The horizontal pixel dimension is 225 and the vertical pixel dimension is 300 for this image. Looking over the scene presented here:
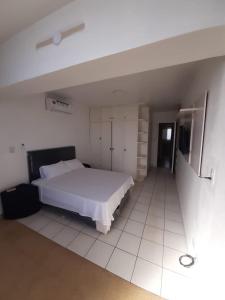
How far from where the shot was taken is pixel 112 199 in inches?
83.8

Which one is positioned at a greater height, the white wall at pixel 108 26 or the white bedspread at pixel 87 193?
the white wall at pixel 108 26

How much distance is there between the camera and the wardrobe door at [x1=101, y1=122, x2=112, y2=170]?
182 inches

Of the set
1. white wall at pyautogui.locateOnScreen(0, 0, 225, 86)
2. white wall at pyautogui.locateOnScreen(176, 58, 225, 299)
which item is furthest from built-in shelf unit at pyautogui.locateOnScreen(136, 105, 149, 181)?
white wall at pyautogui.locateOnScreen(0, 0, 225, 86)

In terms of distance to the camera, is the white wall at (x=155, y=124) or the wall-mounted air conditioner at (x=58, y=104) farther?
the white wall at (x=155, y=124)

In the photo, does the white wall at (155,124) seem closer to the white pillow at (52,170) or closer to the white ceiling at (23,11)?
the white pillow at (52,170)

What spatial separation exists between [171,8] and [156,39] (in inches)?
5.8

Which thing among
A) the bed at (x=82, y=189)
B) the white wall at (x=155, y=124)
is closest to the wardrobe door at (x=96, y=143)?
the bed at (x=82, y=189)

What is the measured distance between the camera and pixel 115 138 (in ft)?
14.8

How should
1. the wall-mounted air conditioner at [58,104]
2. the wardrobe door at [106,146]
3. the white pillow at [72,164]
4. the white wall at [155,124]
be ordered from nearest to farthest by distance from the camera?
the wall-mounted air conditioner at [58,104] → the white pillow at [72,164] → the wardrobe door at [106,146] → the white wall at [155,124]

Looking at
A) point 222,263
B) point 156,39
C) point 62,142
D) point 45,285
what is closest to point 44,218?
point 45,285

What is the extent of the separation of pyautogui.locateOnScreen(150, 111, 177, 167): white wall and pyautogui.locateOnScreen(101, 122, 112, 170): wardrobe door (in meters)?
1.95

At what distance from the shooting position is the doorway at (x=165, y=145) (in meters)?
5.64

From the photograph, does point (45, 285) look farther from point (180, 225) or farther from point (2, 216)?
point (180, 225)

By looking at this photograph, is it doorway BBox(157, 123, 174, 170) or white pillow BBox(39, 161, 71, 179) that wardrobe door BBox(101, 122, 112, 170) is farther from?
doorway BBox(157, 123, 174, 170)
